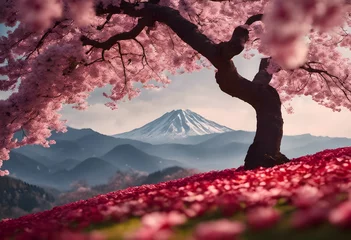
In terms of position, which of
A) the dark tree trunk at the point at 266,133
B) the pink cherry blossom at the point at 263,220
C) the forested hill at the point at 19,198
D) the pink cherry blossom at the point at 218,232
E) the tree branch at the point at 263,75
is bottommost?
the pink cherry blossom at the point at 218,232

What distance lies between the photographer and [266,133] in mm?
11422

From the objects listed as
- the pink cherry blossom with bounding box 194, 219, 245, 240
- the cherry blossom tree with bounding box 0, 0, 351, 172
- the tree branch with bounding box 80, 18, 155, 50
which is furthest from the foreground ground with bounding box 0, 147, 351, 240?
the tree branch with bounding box 80, 18, 155, 50

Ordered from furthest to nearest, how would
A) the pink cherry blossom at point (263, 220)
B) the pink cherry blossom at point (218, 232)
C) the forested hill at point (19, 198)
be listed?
the forested hill at point (19, 198)
the pink cherry blossom at point (263, 220)
the pink cherry blossom at point (218, 232)

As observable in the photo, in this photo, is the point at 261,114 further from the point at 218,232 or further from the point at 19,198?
the point at 19,198

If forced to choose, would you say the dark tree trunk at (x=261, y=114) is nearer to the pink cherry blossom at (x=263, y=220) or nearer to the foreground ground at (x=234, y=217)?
the foreground ground at (x=234, y=217)

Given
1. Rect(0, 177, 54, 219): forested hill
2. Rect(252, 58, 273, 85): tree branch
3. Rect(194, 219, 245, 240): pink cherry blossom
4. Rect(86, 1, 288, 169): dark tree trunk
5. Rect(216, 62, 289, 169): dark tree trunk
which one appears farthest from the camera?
Rect(0, 177, 54, 219): forested hill

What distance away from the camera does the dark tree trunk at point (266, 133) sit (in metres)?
11.3

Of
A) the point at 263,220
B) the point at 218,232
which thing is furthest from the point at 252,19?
the point at 218,232

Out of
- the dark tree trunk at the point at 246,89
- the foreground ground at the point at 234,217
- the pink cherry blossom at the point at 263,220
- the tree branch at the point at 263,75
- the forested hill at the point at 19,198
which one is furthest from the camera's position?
the forested hill at the point at 19,198

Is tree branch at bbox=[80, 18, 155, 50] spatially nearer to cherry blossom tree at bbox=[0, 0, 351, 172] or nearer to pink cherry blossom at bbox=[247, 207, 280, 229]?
cherry blossom tree at bbox=[0, 0, 351, 172]

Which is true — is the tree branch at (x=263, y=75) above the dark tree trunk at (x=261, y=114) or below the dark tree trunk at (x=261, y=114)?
above

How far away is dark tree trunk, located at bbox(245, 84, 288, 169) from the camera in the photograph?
11.3 metres

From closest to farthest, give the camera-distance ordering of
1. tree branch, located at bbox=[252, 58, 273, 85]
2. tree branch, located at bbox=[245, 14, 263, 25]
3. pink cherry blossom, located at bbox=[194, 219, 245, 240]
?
pink cherry blossom, located at bbox=[194, 219, 245, 240] → tree branch, located at bbox=[245, 14, 263, 25] → tree branch, located at bbox=[252, 58, 273, 85]

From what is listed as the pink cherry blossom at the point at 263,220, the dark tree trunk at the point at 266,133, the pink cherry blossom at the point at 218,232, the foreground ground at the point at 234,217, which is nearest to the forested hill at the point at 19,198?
the dark tree trunk at the point at 266,133
